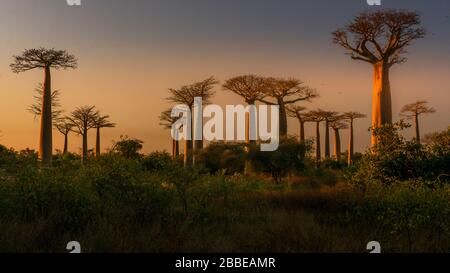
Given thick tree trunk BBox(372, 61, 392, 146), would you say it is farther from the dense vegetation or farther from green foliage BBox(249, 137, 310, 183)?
the dense vegetation

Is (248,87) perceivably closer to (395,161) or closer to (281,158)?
(281,158)

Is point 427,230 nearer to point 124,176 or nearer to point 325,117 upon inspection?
point 124,176

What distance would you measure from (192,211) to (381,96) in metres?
16.5

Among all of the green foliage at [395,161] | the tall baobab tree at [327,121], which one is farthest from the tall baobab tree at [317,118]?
the green foliage at [395,161]

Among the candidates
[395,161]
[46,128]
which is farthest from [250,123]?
[395,161]

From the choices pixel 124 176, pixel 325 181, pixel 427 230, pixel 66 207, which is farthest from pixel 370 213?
pixel 325 181

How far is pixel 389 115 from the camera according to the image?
918 inches

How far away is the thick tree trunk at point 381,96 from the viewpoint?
23266 millimetres

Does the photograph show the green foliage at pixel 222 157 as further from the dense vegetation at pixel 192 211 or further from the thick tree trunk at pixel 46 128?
the dense vegetation at pixel 192 211

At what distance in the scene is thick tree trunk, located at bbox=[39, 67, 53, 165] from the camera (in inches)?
1033

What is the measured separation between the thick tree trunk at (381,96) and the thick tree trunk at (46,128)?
668 inches

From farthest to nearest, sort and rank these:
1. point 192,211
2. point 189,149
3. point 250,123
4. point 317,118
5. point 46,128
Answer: point 317,118
point 250,123
point 189,149
point 46,128
point 192,211

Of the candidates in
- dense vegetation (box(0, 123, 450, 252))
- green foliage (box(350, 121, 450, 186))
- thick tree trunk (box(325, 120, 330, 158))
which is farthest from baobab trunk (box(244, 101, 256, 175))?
dense vegetation (box(0, 123, 450, 252))

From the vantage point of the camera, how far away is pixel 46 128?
1054 inches
